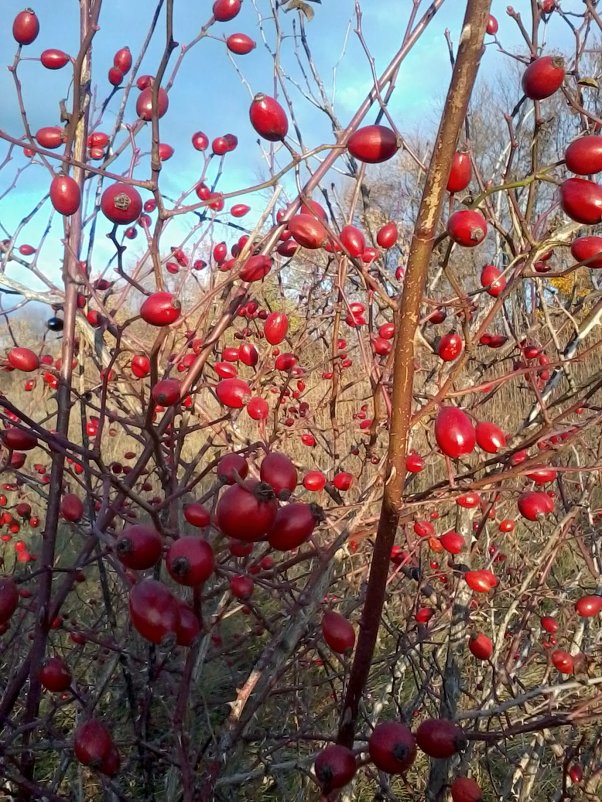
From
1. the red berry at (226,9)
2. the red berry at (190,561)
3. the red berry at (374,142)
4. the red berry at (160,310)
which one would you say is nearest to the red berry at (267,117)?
the red berry at (374,142)

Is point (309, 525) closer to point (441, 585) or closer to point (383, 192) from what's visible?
point (441, 585)

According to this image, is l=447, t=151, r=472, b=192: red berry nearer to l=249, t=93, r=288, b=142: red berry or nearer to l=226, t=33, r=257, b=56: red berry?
l=249, t=93, r=288, b=142: red berry

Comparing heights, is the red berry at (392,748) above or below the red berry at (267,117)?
below

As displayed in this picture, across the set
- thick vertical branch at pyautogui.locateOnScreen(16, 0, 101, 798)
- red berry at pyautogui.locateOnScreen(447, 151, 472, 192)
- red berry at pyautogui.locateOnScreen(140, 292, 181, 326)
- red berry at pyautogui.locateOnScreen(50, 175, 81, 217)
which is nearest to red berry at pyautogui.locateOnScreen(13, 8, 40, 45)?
thick vertical branch at pyautogui.locateOnScreen(16, 0, 101, 798)

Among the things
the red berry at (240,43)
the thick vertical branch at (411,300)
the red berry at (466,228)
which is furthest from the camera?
the red berry at (240,43)

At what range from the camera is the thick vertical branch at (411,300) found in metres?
0.52

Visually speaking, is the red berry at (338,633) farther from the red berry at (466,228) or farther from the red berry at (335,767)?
the red berry at (466,228)

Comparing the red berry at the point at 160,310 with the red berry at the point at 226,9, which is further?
the red berry at the point at 226,9

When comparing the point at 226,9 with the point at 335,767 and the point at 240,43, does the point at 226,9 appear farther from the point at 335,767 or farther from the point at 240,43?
the point at 335,767

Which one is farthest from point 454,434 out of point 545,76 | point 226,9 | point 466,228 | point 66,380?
point 226,9

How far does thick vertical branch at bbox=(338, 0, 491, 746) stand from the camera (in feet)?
1.72

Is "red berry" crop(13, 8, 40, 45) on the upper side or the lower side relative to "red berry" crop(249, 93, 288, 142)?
upper

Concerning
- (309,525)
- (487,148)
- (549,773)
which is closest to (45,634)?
(309,525)

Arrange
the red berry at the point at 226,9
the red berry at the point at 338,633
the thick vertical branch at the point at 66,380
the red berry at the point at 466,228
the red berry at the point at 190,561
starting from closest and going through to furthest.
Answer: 1. the red berry at the point at 190,561
2. the red berry at the point at 466,228
3. the red berry at the point at 338,633
4. the thick vertical branch at the point at 66,380
5. the red berry at the point at 226,9
